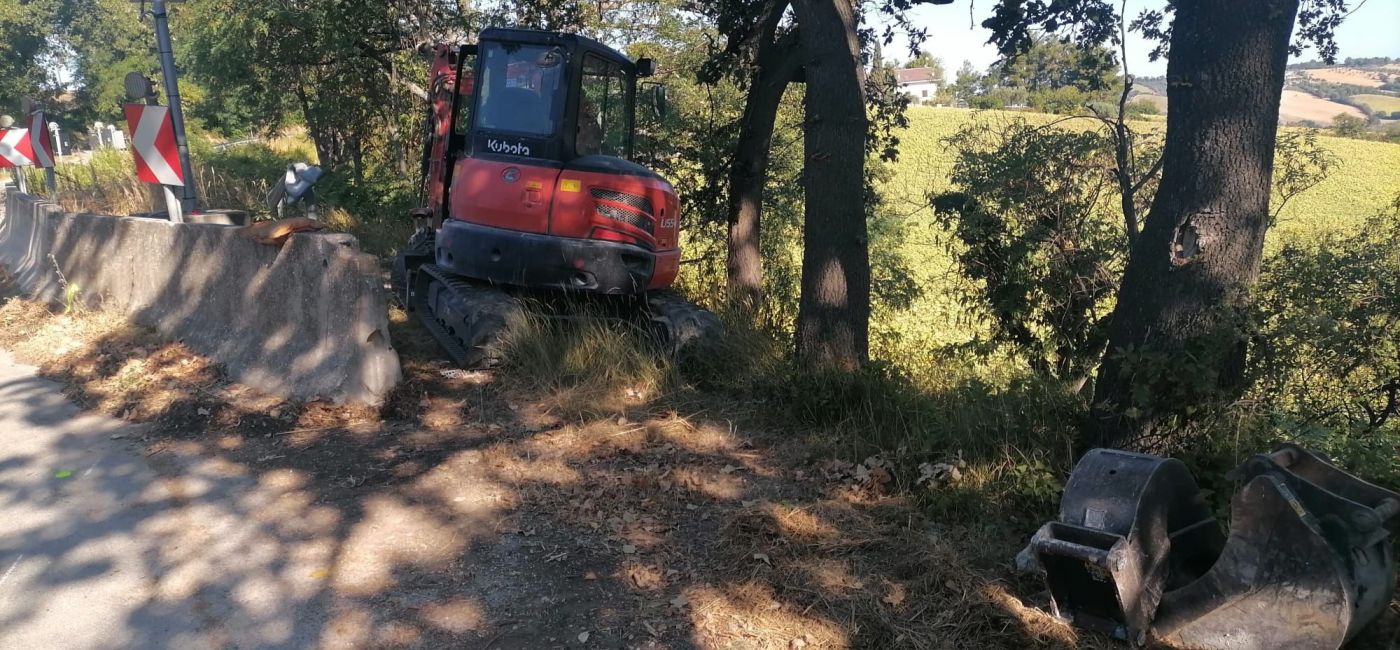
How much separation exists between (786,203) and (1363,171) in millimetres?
16043

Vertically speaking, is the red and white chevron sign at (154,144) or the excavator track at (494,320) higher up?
the red and white chevron sign at (154,144)

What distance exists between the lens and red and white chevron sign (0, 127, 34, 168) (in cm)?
1307

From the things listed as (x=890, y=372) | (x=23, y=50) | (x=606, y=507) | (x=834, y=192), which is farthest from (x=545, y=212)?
(x=23, y=50)

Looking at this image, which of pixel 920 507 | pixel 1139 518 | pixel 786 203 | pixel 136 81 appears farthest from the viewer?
pixel 786 203

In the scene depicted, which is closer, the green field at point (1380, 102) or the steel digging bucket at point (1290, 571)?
the steel digging bucket at point (1290, 571)

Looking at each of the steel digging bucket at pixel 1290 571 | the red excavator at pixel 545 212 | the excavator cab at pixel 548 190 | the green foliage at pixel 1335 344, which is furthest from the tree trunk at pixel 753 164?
the steel digging bucket at pixel 1290 571

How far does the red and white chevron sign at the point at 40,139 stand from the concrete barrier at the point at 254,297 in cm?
407

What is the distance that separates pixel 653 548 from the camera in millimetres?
4414

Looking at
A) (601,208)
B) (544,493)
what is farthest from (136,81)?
(544,493)

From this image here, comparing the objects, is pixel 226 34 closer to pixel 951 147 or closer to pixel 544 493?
pixel 951 147

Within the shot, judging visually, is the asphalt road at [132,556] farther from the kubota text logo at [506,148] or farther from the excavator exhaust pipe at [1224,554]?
the kubota text logo at [506,148]

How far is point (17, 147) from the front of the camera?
43.1 ft

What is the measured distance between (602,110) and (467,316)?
2.38 meters

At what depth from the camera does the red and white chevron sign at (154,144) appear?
8.57 m
